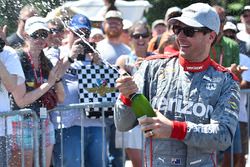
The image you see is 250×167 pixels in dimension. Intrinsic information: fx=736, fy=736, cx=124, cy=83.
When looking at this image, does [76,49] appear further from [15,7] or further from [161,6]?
[161,6]

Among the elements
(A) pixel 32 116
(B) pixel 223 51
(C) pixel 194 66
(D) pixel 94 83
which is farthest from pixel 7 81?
(B) pixel 223 51

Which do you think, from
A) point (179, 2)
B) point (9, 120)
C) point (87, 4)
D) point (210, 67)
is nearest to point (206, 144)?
Answer: point (210, 67)

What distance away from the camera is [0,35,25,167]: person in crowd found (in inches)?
233

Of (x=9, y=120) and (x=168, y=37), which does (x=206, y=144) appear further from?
(x=168, y=37)

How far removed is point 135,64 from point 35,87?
1021 millimetres

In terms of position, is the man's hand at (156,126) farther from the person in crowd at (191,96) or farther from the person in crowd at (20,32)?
the person in crowd at (20,32)

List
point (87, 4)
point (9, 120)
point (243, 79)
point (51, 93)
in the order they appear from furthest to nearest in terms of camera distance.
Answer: point (87, 4)
point (243, 79)
point (51, 93)
point (9, 120)

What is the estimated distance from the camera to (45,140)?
634 centimetres

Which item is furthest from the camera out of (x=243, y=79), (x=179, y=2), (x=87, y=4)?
(x=87, y=4)

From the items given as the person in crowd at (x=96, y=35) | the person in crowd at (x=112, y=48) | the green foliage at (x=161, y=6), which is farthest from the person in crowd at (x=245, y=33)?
the person in crowd at (x=96, y=35)

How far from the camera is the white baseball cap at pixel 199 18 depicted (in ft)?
14.4

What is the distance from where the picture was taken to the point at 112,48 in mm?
8070

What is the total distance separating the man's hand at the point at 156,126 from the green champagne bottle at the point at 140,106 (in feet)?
0.13

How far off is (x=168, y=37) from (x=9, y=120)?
2643 mm
